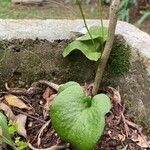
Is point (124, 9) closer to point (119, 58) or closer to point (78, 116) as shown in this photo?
point (119, 58)

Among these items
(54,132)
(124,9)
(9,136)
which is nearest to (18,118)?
(54,132)

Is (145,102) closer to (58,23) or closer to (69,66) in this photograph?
(69,66)

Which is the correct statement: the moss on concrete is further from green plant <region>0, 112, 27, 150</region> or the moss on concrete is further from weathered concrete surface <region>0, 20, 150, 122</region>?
green plant <region>0, 112, 27, 150</region>

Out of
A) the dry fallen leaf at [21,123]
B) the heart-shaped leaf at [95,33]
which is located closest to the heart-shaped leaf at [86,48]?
the heart-shaped leaf at [95,33]

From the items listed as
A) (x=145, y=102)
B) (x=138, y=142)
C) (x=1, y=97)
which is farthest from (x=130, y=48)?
(x=1, y=97)

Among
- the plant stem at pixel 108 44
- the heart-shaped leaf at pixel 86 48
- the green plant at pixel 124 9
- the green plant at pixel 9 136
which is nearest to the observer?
the green plant at pixel 9 136

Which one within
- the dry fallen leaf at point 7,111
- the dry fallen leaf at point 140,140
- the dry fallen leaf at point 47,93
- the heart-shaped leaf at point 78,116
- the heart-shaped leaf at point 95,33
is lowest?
the dry fallen leaf at point 140,140

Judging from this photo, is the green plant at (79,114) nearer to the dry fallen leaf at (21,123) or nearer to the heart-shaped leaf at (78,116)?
the heart-shaped leaf at (78,116)

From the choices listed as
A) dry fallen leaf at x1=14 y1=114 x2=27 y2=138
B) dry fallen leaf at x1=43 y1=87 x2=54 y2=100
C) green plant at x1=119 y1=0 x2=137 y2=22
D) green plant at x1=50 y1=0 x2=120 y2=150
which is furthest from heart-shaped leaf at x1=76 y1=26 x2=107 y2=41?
green plant at x1=119 y1=0 x2=137 y2=22
